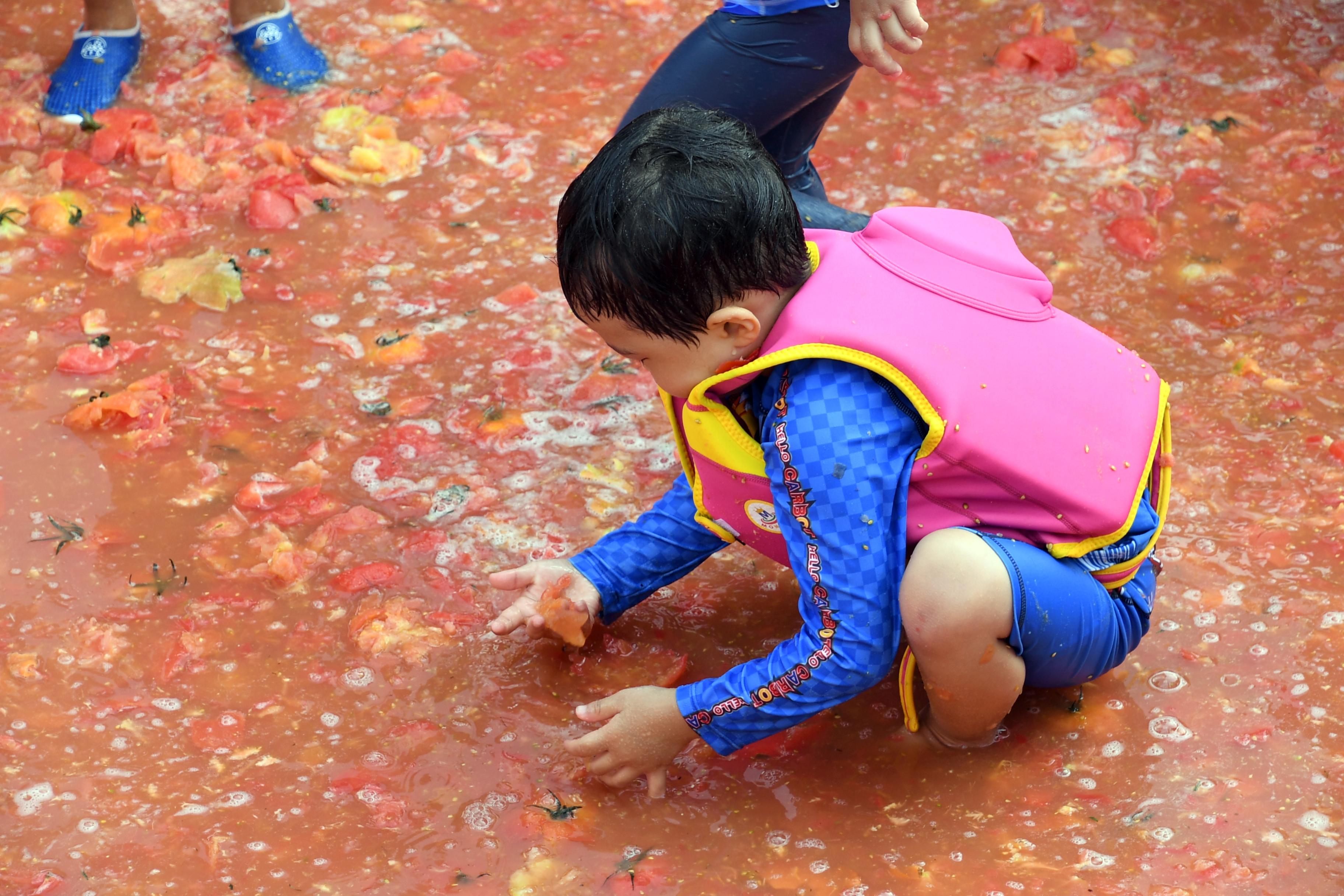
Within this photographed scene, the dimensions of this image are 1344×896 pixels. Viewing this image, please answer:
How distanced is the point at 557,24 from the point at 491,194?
3.12ft

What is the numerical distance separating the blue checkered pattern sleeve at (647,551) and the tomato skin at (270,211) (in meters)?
1.48

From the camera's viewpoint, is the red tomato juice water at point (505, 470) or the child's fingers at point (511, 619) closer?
the red tomato juice water at point (505, 470)

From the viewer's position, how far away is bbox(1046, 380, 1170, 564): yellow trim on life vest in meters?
1.63

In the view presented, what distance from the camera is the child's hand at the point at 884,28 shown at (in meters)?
1.89

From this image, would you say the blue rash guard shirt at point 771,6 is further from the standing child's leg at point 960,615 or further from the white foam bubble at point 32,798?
the white foam bubble at point 32,798

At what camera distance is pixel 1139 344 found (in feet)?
8.68

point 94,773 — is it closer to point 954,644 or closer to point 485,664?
point 485,664

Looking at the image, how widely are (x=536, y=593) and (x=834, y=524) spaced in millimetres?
639

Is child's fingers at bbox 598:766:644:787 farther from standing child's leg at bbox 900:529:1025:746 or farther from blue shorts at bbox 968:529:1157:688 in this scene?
blue shorts at bbox 968:529:1157:688

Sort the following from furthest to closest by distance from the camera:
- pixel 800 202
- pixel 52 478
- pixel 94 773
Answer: pixel 800 202, pixel 52 478, pixel 94 773

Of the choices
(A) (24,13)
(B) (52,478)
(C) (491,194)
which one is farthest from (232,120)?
(B) (52,478)

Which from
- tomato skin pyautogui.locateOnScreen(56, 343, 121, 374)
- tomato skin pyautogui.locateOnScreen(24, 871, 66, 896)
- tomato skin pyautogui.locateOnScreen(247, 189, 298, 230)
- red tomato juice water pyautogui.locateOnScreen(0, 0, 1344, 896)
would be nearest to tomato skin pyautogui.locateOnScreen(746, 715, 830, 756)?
red tomato juice water pyautogui.locateOnScreen(0, 0, 1344, 896)

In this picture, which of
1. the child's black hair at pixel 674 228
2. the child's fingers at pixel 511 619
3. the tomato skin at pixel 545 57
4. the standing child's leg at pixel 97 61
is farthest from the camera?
the tomato skin at pixel 545 57

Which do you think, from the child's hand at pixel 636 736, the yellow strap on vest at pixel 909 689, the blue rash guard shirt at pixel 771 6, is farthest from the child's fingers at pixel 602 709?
the blue rash guard shirt at pixel 771 6
